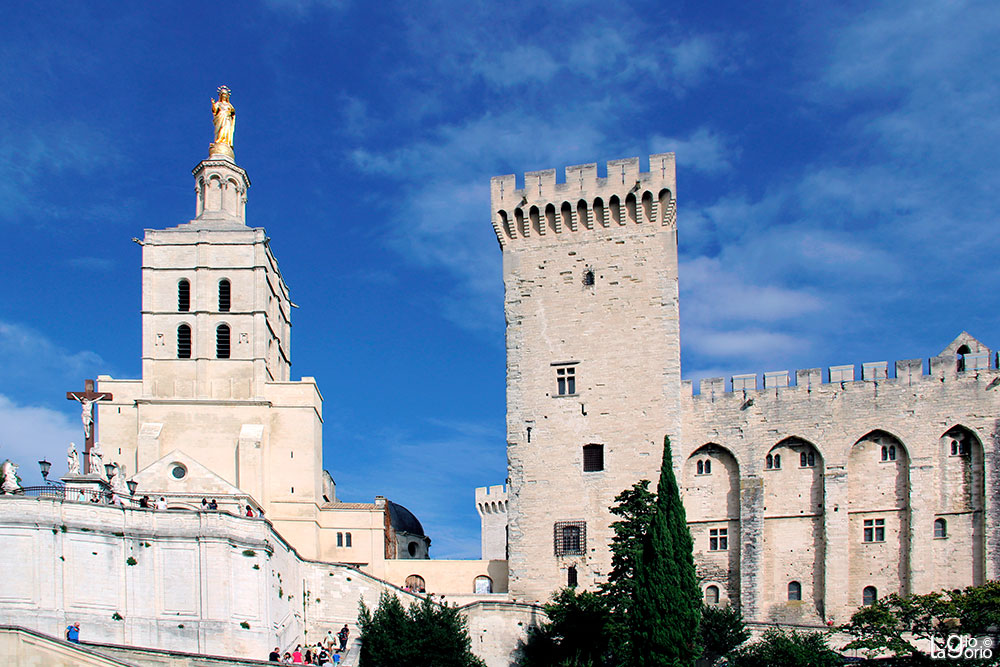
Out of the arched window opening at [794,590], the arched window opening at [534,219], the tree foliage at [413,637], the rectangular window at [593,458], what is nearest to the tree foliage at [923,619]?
the arched window opening at [794,590]

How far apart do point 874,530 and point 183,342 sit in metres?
28.8

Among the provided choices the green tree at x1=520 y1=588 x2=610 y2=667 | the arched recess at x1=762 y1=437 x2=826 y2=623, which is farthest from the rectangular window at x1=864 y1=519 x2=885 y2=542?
the green tree at x1=520 y1=588 x2=610 y2=667

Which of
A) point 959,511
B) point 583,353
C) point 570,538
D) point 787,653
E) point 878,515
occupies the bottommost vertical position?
point 787,653

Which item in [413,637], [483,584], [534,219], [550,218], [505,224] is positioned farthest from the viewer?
[505,224]

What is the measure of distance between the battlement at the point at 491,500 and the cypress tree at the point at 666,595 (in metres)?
35.1

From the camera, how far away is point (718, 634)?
129 ft

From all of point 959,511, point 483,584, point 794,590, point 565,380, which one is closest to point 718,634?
point 794,590

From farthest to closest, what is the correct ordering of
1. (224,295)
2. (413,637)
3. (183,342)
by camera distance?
(224,295) → (183,342) → (413,637)

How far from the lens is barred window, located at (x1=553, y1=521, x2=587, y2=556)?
44000 millimetres

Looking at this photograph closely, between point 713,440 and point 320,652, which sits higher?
point 713,440

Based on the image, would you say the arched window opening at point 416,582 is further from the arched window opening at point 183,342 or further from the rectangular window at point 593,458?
the arched window opening at point 183,342

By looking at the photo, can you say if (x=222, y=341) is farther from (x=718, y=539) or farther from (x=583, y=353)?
(x=718, y=539)

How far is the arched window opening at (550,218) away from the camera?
47.2 m

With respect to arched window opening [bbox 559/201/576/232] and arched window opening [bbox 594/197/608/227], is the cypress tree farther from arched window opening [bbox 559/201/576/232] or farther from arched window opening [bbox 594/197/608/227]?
arched window opening [bbox 559/201/576/232]
